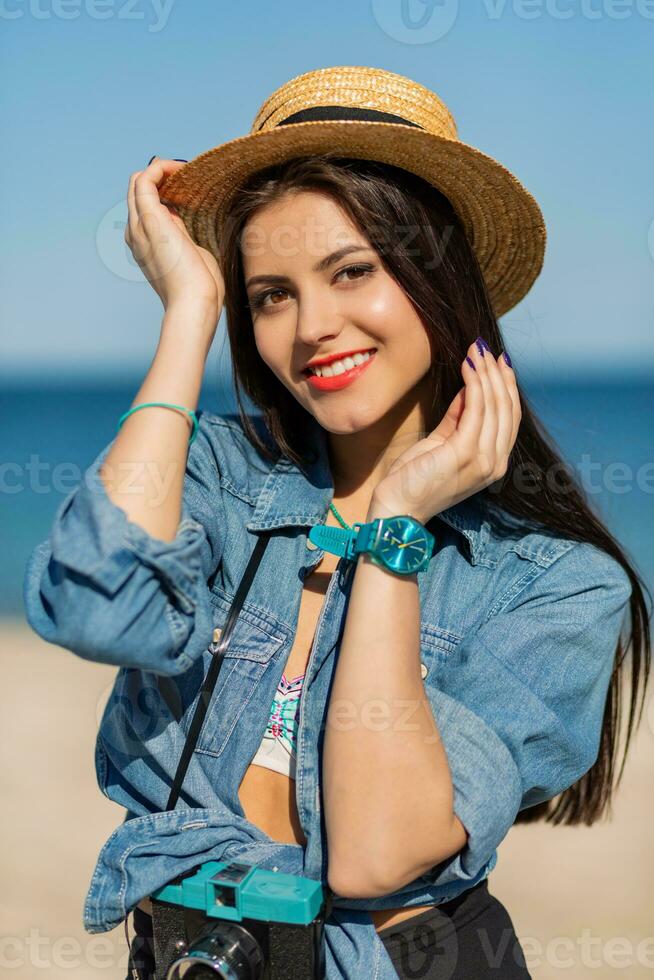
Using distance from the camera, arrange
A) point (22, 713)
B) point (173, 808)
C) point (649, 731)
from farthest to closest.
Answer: point (22, 713)
point (649, 731)
point (173, 808)

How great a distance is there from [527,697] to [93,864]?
364 centimetres

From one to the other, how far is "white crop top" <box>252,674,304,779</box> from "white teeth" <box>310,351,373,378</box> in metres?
0.75

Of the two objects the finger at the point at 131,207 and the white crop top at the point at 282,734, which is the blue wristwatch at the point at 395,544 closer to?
the white crop top at the point at 282,734

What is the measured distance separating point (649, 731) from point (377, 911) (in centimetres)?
441

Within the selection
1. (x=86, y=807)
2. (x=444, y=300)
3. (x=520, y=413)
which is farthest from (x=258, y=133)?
(x=86, y=807)

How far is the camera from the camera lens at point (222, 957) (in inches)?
73.5

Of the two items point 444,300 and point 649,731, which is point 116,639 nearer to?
point 444,300

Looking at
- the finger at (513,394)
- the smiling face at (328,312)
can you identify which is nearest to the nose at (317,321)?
the smiling face at (328,312)

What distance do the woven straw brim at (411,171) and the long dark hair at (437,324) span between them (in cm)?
4

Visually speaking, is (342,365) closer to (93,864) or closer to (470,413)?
(470,413)

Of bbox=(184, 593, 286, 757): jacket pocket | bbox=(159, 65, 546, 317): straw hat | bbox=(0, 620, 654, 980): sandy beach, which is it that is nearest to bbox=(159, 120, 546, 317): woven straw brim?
bbox=(159, 65, 546, 317): straw hat

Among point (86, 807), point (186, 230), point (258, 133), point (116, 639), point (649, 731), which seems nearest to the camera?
point (116, 639)

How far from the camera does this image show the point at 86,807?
562 centimetres

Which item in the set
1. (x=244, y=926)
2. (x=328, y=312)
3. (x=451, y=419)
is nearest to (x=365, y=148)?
(x=328, y=312)
